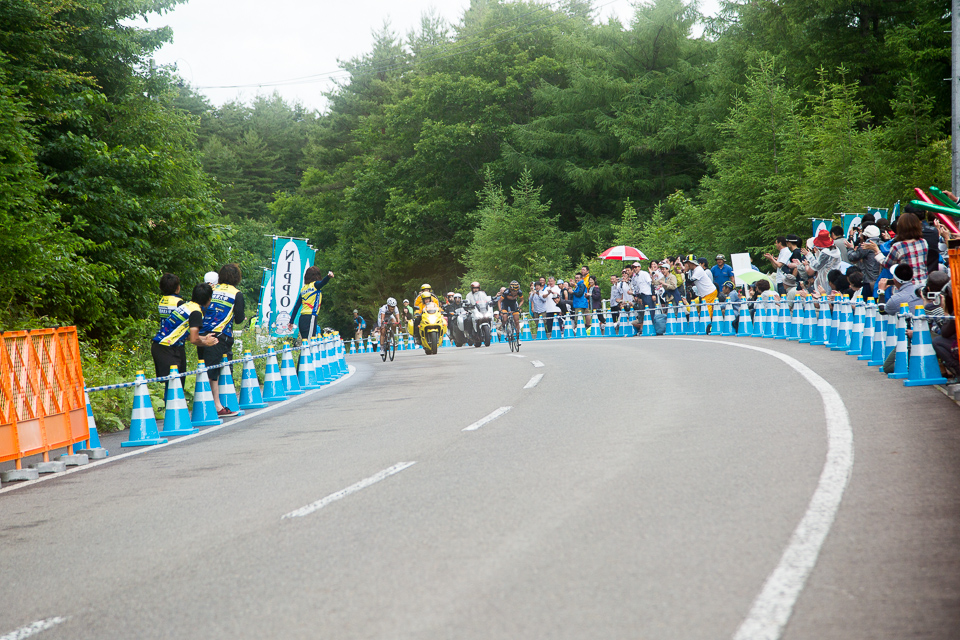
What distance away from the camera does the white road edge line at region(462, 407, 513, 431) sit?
10.9m

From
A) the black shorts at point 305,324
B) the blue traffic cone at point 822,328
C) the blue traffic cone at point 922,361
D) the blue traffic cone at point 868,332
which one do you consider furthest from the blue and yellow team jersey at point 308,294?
the blue traffic cone at point 922,361

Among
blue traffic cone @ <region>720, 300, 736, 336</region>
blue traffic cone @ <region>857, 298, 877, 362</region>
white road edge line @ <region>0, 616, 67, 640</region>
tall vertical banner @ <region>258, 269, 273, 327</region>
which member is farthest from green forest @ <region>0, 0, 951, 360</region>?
blue traffic cone @ <region>857, 298, 877, 362</region>

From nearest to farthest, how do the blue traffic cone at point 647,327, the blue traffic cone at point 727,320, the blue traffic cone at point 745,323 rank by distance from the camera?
1. the blue traffic cone at point 745,323
2. the blue traffic cone at point 727,320
3. the blue traffic cone at point 647,327

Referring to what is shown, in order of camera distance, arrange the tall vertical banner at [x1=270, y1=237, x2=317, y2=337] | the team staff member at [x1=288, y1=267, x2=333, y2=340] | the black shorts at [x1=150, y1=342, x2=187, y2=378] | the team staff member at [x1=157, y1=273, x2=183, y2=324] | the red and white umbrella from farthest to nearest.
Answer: the red and white umbrella, the team staff member at [x1=288, y1=267, x2=333, y2=340], the tall vertical banner at [x1=270, y1=237, x2=317, y2=337], the black shorts at [x1=150, y1=342, x2=187, y2=378], the team staff member at [x1=157, y1=273, x2=183, y2=324]

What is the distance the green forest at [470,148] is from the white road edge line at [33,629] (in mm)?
11466

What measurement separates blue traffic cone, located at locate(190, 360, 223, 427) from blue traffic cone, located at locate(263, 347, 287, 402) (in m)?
2.55

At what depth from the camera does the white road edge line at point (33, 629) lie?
482cm

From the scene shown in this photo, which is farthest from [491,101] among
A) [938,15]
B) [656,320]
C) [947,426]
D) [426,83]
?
[947,426]

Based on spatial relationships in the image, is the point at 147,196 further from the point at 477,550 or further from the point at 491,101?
the point at 491,101

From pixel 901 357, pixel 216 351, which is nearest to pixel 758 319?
pixel 901 357

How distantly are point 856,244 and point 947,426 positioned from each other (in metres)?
8.69

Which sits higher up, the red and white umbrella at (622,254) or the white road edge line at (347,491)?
the red and white umbrella at (622,254)

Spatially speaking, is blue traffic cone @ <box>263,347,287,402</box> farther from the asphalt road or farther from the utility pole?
the utility pole

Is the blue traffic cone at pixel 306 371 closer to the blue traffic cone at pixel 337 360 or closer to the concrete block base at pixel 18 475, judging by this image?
the blue traffic cone at pixel 337 360
